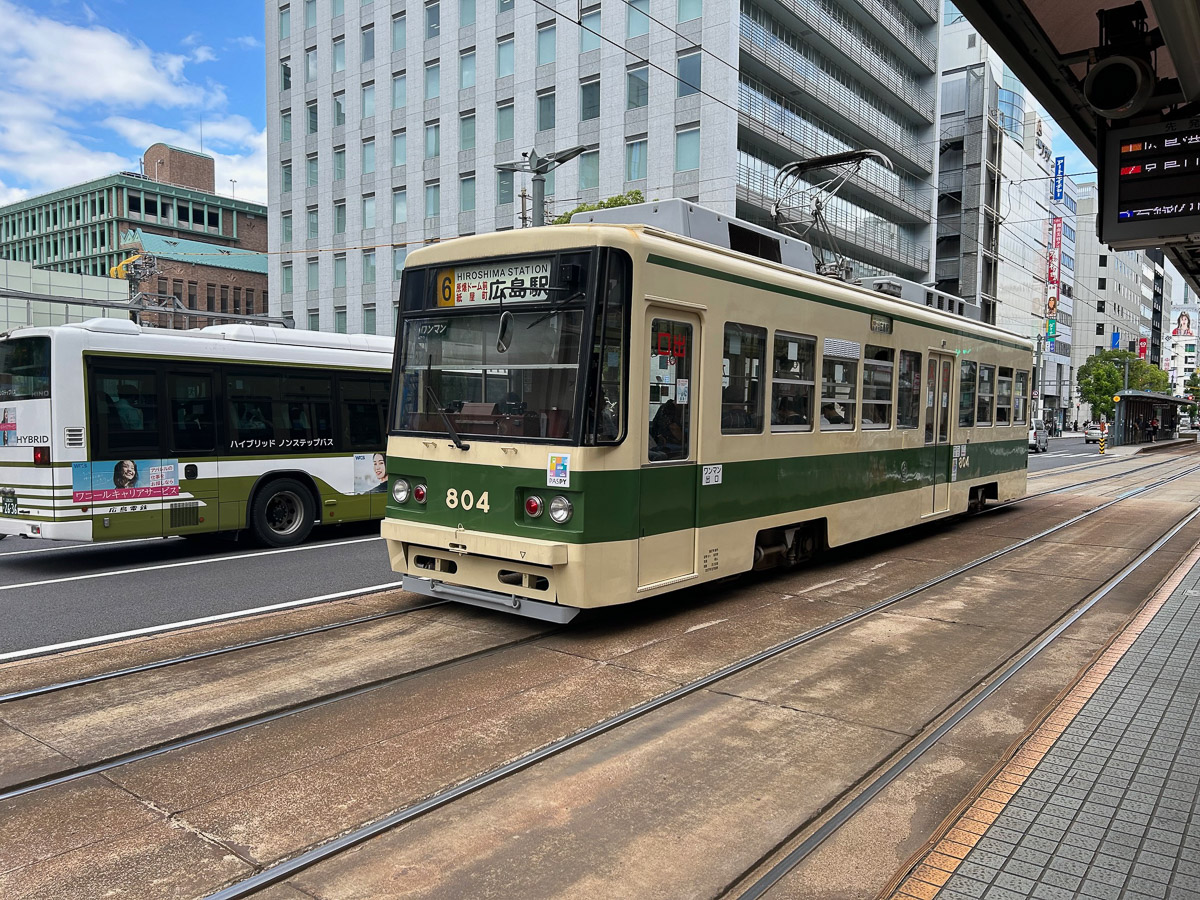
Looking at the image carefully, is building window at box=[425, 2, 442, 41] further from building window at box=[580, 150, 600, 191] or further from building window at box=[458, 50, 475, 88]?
building window at box=[580, 150, 600, 191]

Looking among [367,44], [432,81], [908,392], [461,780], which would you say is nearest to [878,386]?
[908,392]

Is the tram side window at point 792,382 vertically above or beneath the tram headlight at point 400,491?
above

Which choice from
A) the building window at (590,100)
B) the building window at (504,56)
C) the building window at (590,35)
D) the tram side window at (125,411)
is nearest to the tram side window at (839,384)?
the tram side window at (125,411)

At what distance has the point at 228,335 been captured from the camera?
11.5 m

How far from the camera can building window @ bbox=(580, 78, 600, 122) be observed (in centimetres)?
3844

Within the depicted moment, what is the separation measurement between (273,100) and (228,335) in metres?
48.9

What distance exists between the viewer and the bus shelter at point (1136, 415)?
164 ft

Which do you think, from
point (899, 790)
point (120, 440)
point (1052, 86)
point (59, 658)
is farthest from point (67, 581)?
point (1052, 86)

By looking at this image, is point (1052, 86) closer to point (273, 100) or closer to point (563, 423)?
point (563, 423)

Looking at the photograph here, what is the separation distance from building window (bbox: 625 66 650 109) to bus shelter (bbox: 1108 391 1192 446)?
3092 centimetres

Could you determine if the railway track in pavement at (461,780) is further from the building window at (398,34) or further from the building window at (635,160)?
the building window at (398,34)

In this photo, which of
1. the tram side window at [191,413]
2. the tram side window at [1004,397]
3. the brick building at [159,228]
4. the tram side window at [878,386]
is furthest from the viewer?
the brick building at [159,228]

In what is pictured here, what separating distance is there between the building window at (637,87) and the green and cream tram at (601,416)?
30.2 meters

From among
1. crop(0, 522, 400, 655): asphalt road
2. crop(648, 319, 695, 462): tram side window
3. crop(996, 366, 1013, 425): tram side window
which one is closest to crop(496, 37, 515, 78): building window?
crop(996, 366, 1013, 425): tram side window
